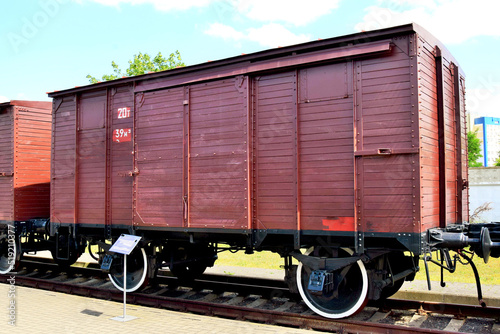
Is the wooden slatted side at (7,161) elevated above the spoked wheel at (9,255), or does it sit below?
above

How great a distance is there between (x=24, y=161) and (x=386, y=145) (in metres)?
9.01

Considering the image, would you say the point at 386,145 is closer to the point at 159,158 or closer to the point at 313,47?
the point at 313,47

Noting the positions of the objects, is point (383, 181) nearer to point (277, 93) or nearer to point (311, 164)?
point (311, 164)

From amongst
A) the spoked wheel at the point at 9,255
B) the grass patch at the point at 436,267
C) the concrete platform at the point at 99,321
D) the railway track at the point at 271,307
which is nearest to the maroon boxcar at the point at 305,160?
the railway track at the point at 271,307

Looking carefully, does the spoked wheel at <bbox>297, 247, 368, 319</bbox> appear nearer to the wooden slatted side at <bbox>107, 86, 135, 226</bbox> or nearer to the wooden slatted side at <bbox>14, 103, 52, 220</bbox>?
the wooden slatted side at <bbox>107, 86, 135, 226</bbox>

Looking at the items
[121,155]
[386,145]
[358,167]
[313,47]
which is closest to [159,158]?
[121,155]

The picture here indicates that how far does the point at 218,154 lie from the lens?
738cm

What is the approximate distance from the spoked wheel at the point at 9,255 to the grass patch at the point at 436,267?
498cm

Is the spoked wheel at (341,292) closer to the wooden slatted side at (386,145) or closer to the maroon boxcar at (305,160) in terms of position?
the maroon boxcar at (305,160)

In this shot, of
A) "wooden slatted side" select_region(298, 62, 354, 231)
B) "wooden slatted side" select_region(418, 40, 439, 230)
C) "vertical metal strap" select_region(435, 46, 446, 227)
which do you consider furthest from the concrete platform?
"vertical metal strap" select_region(435, 46, 446, 227)

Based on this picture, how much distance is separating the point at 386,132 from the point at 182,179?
3611 millimetres

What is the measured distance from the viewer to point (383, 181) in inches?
237

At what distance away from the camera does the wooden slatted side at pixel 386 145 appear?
19.2 ft

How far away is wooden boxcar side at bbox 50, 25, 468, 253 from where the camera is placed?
5996 mm
